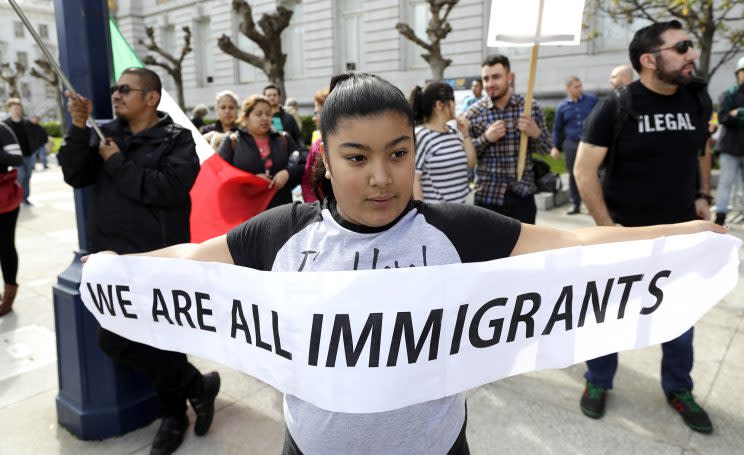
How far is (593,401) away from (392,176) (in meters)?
2.42

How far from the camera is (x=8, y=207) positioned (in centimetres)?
477

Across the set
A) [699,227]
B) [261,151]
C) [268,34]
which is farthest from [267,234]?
[268,34]

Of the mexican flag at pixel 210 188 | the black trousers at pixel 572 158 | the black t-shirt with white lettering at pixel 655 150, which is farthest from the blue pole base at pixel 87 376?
the black trousers at pixel 572 158

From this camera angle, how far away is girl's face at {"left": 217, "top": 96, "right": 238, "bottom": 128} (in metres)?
5.79

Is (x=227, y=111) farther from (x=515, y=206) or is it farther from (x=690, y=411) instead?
(x=690, y=411)

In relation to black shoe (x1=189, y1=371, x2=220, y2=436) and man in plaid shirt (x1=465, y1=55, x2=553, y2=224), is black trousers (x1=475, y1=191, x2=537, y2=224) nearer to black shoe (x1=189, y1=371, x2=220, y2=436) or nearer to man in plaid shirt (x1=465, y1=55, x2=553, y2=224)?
man in plaid shirt (x1=465, y1=55, x2=553, y2=224)

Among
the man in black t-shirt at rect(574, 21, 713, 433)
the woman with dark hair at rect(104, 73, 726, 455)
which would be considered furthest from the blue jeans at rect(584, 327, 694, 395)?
the woman with dark hair at rect(104, 73, 726, 455)

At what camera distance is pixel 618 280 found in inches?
64.8

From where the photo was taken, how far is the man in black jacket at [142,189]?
2.77 m

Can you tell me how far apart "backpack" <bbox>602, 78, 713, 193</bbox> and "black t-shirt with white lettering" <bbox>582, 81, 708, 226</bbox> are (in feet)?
0.05

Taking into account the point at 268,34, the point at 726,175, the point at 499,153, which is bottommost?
the point at 726,175

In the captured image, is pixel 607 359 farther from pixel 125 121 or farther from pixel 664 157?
pixel 125 121

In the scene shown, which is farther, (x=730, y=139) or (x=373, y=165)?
(x=730, y=139)

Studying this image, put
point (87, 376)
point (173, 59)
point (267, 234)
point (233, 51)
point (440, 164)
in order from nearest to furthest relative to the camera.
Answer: point (267, 234)
point (87, 376)
point (440, 164)
point (233, 51)
point (173, 59)
